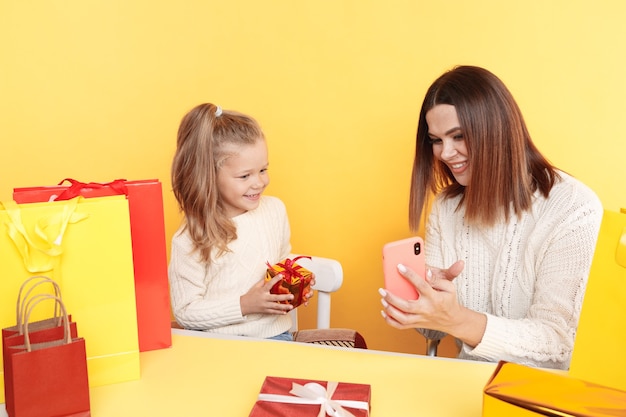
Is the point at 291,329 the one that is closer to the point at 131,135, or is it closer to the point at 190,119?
the point at 190,119

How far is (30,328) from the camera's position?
123cm

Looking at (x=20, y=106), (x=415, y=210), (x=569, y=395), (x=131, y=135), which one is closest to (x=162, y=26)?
(x=131, y=135)

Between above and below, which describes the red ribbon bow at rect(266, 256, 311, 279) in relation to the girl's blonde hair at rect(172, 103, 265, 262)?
below

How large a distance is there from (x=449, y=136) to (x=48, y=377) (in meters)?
1.22

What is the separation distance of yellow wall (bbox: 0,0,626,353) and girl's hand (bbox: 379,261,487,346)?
1065 millimetres

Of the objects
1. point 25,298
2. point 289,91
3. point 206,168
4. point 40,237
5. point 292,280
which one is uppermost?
point 289,91

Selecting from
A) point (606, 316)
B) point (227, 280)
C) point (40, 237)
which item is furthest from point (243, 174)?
point (606, 316)

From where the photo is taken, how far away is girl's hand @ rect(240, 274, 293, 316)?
72.2 inches

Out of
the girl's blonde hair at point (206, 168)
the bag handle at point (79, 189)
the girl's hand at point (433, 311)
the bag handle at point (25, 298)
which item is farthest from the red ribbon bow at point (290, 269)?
the bag handle at point (25, 298)

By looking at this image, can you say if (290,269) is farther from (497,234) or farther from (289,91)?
(289,91)

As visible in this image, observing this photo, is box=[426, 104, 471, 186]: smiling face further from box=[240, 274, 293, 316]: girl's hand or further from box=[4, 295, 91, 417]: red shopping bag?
box=[4, 295, 91, 417]: red shopping bag

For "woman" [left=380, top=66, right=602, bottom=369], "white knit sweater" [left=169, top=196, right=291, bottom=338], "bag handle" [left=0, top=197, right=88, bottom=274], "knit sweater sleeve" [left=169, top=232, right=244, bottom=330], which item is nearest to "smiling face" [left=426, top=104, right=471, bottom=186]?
"woman" [left=380, top=66, right=602, bottom=369]

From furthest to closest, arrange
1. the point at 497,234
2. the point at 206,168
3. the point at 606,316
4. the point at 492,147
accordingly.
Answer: the point at 206,168 < the point at 497,234 < the point at 492,147 < the point at 606,316

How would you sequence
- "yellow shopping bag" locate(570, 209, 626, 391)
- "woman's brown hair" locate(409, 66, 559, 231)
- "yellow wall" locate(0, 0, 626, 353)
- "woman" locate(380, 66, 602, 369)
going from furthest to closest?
"yellow wall" locate(0, 0, 626, 353)
"woman's brown hair" locate(409, 66, 559, 231)
"woman" locate(380, 66, 602, 369)
"yellow shopping bag" locate(570, 209, 626, 391)
